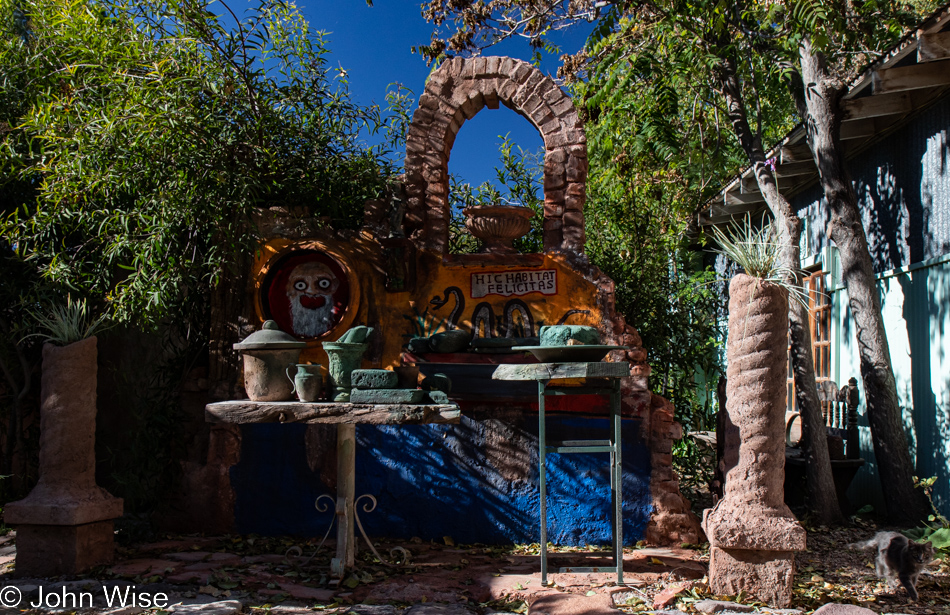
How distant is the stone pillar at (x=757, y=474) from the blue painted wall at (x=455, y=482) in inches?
50.6

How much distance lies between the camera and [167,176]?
533 cm

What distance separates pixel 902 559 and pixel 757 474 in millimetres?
A: 907

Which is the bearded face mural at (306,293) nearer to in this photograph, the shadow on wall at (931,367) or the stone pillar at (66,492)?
the stone pillar at (66,492)

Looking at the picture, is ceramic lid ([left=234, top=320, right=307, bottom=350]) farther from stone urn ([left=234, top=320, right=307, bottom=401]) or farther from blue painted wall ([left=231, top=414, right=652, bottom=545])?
blue painted wall ([left=231, top=414, right=652, bottom=545])

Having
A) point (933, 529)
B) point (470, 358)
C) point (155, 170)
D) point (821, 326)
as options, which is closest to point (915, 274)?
point (821, 326)

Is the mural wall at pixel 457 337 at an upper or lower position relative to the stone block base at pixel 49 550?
upper

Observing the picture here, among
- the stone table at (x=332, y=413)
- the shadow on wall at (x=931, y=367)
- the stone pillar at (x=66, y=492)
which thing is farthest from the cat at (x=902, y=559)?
the stone pillar at (x=66, y=492)

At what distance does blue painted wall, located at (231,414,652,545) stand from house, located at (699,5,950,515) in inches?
91.7

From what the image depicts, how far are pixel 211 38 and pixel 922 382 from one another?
6.14 m

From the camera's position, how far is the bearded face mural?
5742mm

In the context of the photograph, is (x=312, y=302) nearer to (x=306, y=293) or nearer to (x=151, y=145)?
(x=306, y=293)

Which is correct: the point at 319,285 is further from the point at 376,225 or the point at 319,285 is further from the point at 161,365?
the point at 161,365

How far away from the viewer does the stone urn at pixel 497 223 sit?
18.4ft

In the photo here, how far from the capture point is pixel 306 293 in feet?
19.0
